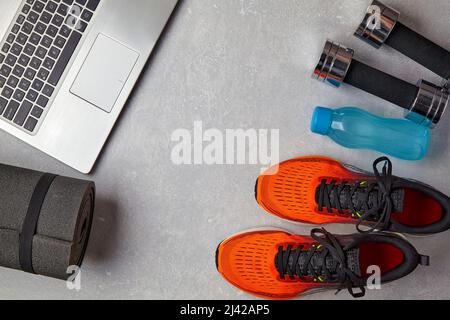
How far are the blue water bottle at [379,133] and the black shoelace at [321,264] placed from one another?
0.51ft

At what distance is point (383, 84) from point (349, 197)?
18 cm

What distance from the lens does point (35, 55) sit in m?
0.87

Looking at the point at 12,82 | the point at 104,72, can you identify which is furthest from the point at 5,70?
the point at 104,72

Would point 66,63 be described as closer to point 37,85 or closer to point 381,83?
point 37,85

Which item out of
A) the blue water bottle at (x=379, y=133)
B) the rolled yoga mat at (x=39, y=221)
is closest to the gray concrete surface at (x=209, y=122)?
the blue water bottle at (x=379, y=133)

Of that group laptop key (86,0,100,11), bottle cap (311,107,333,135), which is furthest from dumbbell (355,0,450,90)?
laptop key (86,0,100,11)

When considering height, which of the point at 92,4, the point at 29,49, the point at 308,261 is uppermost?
the point at 92,4

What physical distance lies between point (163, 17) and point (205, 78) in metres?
0.12

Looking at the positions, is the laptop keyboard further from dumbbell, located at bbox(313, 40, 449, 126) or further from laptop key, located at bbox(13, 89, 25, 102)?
dumbbell, located at bbox(313, 40, 449, 126)

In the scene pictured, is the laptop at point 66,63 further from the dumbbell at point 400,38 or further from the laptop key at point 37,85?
the dumbbell at point 400,38

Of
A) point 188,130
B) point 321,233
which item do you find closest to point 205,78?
point 188,130

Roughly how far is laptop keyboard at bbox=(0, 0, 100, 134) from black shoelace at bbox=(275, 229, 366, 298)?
0.44 m

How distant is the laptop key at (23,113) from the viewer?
870mm
